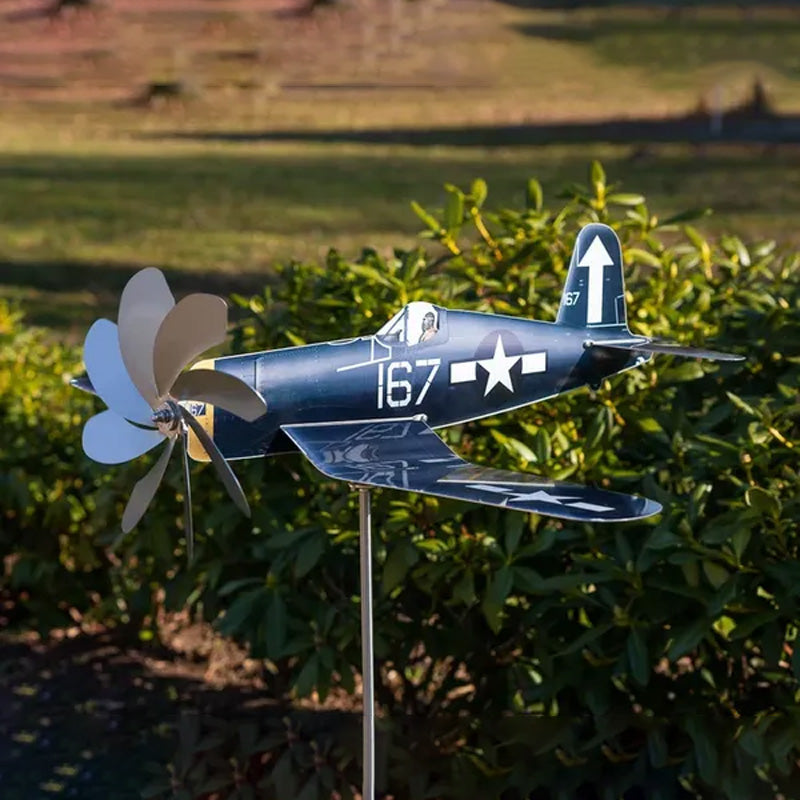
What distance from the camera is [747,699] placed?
Result: 3545 millimetres

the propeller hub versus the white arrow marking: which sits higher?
the white arrow marking

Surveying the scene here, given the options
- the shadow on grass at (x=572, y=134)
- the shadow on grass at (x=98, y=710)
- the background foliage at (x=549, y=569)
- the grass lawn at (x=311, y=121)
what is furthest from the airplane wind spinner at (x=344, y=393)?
the shadow on grass at (x=572, y=134)

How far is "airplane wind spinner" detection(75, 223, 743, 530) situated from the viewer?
8.02 feet

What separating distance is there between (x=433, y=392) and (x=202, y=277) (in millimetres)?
7784

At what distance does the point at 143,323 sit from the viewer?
8.43ft

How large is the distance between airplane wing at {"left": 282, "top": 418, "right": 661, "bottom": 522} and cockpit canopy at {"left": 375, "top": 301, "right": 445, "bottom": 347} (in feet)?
0.44

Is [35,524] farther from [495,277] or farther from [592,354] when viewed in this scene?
[592,354]

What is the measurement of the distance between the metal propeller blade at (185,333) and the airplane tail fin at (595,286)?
0.67m

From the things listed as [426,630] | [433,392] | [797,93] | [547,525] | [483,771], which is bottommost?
[483,771]

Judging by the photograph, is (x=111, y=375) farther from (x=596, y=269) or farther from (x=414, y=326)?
(x=596, y=269)

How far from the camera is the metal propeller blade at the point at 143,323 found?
2.53 m

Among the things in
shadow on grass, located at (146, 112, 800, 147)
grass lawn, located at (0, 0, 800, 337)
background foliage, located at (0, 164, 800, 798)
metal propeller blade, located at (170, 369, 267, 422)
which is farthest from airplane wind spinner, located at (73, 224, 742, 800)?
shadow on grass, located at (146, 112, 800, 147)

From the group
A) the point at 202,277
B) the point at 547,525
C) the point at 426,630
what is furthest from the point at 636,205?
the point at 202,277

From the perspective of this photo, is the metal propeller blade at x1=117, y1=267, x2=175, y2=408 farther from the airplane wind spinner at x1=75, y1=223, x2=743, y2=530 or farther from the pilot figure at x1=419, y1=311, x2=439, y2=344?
the pilot figure at x1=419, y1=311, x2=439, y2=344
